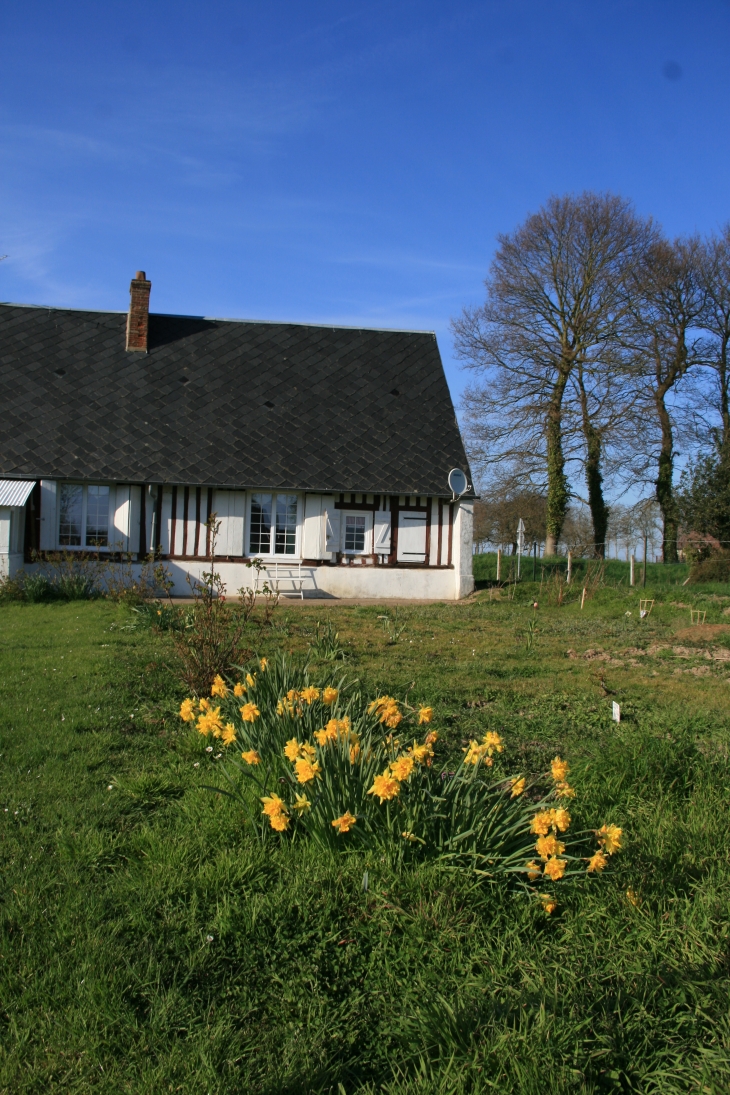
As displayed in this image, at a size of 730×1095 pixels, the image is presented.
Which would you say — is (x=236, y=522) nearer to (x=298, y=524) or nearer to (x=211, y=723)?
(x=298, y=524)

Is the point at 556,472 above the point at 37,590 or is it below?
above

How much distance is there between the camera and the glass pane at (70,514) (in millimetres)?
16891

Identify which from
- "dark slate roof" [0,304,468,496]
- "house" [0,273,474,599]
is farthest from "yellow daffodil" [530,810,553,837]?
"dark slate roof" [0,304,468,496]

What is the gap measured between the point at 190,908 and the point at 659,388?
30.2m

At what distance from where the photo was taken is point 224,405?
18984 mm

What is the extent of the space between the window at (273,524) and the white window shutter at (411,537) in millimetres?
2310

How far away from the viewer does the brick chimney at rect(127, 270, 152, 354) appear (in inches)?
768

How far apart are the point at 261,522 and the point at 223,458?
1578mm

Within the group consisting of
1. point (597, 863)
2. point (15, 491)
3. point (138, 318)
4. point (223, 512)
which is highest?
point (138, 318)

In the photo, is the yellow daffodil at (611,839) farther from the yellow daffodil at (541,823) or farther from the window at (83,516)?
the window at (83,516)

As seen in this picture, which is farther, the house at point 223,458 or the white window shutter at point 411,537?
the white window shutter at point 411,537

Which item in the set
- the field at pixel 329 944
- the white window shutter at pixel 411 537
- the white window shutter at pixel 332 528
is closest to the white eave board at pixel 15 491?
the white window shutter at pixel 332 528

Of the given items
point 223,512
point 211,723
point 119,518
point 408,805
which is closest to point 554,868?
point 408,805

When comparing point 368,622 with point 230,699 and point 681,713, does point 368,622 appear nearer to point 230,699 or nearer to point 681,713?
point 681,713
